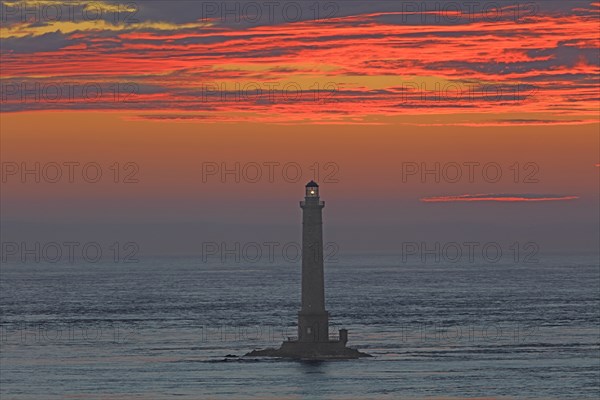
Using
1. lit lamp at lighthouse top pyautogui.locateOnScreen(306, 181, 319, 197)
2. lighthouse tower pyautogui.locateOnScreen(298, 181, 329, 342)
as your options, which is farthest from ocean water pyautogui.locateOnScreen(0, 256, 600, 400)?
lit lamp at lighthouse top pyautogui.locateOnScreen(306, 181, 319, 197)

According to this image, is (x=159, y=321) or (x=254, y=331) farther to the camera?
(x=159, y=321)

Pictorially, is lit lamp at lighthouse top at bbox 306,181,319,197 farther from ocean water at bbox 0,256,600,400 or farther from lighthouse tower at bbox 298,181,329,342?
ocean water at bbox 0,256,600,400

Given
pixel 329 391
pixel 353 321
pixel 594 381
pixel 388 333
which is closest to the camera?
pixel 329 391

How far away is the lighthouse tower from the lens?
284 feet

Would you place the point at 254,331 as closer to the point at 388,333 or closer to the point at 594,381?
the point at 388,333

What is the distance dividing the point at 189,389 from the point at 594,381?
2611 cm

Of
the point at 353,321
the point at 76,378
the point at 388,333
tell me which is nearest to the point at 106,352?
the point at 76,378

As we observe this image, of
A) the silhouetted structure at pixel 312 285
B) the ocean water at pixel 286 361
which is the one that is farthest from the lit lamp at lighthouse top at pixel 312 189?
the ocean water at pixel 286 361

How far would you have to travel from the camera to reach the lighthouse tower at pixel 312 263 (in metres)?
86.6

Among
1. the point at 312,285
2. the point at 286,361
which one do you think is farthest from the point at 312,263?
the point at 286,361

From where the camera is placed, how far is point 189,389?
84.4m

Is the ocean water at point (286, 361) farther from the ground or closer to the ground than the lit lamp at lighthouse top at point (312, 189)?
closer to the ground

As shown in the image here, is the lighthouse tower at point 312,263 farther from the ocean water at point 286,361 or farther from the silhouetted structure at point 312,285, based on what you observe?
the ocean water at point 286,361

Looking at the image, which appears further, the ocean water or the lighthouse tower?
the lighthouse tower
